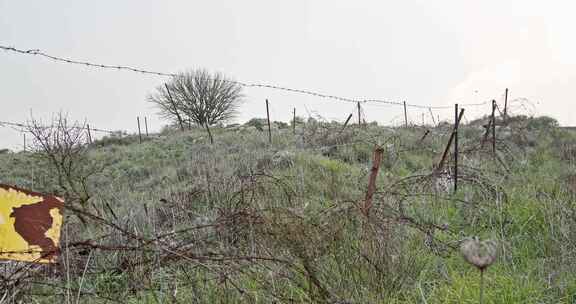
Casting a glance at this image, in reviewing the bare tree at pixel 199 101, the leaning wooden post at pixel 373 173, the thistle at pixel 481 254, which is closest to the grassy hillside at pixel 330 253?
the leaning wooden post at pixel 373 173

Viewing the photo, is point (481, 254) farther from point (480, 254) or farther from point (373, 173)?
point (373, 173)

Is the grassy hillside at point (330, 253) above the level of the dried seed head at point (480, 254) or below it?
below

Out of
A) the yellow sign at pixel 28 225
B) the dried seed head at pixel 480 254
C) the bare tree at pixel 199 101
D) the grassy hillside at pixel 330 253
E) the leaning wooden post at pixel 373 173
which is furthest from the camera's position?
the bare tree at pixel 199 101

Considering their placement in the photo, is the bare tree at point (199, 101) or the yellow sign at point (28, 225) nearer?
the yellow sign at point (28, 225)

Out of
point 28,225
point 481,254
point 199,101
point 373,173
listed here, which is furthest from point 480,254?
point 199,101

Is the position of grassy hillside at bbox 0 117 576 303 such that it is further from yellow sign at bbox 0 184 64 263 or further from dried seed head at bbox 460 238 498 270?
dried seed head at bbox 460 238 498 270

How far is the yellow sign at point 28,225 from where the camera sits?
5.70 feet

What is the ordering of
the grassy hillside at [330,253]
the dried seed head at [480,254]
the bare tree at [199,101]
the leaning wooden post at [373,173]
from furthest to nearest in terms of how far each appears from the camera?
the bare tree at [199,101] → the leaning wooden post at [373,173] → the grassy hillside at [330,253] → the dried seed head at [480,254]

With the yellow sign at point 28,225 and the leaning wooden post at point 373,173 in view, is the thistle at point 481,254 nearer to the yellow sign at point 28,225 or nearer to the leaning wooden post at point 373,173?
the leaning wooden post at point 373,173

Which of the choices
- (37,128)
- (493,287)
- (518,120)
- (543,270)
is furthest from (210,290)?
(518,120)

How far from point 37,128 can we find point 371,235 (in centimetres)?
839

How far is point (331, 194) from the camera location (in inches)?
193

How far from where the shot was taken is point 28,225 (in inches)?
70.9

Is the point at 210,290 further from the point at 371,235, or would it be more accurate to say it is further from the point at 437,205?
the point at 437,205
